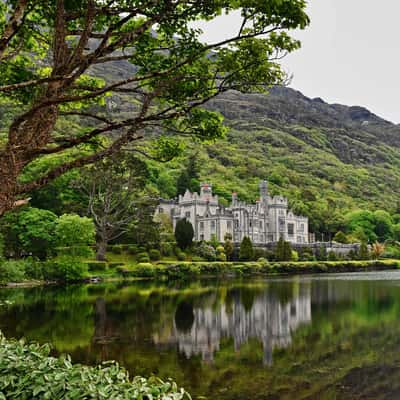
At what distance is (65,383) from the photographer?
4.80 metres

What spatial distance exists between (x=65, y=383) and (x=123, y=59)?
168 inches

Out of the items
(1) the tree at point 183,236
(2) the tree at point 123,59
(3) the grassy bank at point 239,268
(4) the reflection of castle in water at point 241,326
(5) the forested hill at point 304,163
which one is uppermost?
(5) the forested hill at point 304,163

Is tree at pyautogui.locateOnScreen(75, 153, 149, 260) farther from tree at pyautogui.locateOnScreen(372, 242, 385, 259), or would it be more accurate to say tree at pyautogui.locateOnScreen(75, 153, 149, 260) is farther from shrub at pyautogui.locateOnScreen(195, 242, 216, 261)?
tree at pyautogui.locateOnScreen(372, 242, 385, 259)

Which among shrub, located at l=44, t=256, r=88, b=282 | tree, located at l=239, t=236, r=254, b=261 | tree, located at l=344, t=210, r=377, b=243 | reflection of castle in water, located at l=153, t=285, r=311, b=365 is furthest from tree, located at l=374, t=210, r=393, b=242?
reflection of castle in water, located at l=153, t=285, r=311, b=365

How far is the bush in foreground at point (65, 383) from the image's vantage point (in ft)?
15.4

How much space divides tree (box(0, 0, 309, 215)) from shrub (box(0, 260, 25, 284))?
24.7m

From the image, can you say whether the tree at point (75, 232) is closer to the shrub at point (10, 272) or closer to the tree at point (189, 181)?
the shrub at point (10, 272)

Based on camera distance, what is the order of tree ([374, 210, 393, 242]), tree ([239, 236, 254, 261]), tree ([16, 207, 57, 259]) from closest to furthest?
tree ([16, 207, 57, 259]) < tree ([239, 236, 254, 261]) < tree ([374, 210, 393, 242])

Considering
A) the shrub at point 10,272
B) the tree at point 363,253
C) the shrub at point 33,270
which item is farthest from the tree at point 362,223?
the shrub at point 10,272

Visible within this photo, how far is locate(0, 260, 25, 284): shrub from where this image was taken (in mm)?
30500

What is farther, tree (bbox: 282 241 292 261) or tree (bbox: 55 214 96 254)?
tree (bbox: 282 241 292 261)

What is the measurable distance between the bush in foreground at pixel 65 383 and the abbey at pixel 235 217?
59705 millimetres

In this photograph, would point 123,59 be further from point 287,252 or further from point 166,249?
point 287,252

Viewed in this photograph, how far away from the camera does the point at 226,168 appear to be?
115 metres
